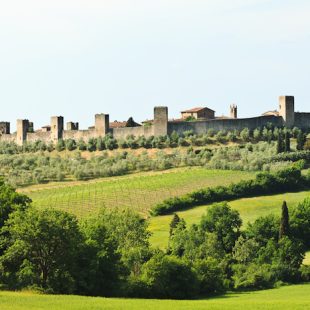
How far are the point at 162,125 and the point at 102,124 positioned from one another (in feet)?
21.8

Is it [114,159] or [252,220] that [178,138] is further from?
[252,220]

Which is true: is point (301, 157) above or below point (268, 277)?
above

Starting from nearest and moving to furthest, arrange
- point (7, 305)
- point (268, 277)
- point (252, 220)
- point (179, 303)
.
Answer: point (7, 305) < point (179, 303) < point (268, 277) < point (252, 220)

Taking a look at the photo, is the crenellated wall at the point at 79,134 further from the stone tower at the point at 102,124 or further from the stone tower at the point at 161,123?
the stone tower at the point at 161,123

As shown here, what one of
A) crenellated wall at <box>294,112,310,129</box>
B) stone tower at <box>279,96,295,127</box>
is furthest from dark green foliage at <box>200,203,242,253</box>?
crenellated wall at <box>294,112,310,129</box>

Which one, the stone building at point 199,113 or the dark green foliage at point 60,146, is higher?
the stone building at point 199,113

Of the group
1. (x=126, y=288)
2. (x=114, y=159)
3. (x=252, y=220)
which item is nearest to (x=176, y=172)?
(x=114, y=159)

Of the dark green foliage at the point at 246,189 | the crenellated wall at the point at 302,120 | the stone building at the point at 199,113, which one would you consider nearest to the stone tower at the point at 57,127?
the stone building at the point at 199,113

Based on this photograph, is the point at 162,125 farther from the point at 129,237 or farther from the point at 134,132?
the point at 129,237

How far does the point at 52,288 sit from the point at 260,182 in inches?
1584

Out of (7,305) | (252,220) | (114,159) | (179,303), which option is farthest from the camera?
(114,159)

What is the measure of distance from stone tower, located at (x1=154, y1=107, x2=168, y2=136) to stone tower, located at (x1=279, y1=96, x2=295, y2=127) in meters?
11.9

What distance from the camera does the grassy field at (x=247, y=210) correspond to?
69188 mm

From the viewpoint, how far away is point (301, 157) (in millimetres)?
89250
